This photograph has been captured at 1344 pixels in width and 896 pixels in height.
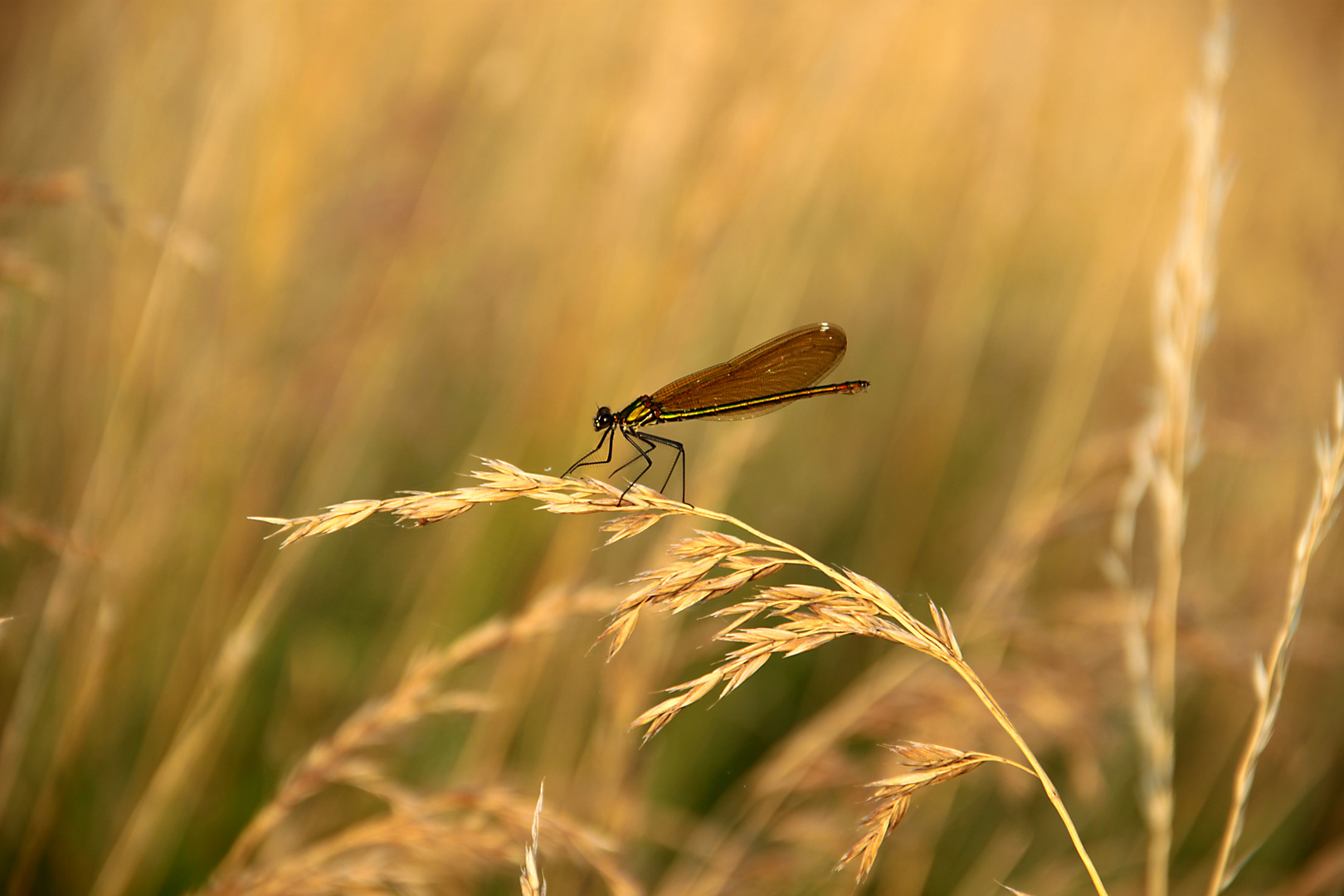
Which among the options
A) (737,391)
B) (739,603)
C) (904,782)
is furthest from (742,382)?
(904,782)

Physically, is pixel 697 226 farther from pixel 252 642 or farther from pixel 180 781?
pixel 180 781

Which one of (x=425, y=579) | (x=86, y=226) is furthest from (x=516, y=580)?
(x=86, y=226)

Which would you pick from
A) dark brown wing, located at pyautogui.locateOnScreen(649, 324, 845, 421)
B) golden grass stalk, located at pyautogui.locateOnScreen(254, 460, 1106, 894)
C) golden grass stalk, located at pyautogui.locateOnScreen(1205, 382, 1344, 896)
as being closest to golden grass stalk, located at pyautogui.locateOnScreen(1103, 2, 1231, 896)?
golden grass stalk, located at pyautogui.locateOnScreen(1205, 382, 1344, 896)

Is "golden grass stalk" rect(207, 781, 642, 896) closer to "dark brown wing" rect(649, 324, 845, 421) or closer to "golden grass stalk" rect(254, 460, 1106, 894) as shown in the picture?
"golden grass stalk" rect(254, 460, 1106, 894)

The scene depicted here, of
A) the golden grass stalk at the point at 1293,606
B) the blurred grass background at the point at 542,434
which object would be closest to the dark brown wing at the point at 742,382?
the blurred grass background at the point at 542,434

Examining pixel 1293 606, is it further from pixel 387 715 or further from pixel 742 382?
pixel 387 715
